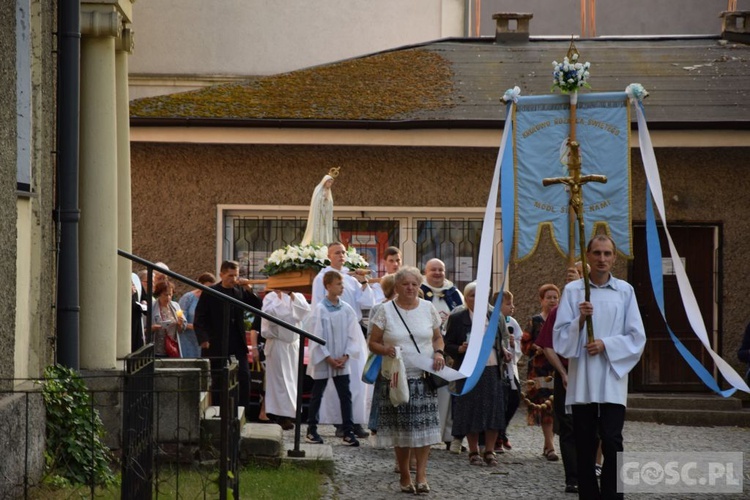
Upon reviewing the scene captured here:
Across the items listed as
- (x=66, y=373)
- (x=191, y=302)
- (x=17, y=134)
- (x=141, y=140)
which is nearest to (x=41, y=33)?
(x=17, y=134)

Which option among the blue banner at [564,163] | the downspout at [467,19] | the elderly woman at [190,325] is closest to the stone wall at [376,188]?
the elderly woman at [190,325]

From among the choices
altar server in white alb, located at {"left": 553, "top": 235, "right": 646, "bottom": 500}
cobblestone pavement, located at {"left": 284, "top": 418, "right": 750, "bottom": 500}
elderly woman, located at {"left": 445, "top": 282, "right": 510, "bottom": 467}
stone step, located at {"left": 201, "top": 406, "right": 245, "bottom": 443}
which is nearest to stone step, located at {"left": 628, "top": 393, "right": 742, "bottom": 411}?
cobblestone pavement, located at {"left": 284, "top": 418, "right": 750, "bottom": 500}

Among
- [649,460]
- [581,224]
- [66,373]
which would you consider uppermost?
[581,224]

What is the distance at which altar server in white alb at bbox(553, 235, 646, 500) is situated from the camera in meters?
8.49

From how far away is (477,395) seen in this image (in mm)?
11938

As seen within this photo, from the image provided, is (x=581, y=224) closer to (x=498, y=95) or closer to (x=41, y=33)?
(x=41, y=33)

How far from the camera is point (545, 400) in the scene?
1211 cm

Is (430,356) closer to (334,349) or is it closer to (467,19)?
(334,349)

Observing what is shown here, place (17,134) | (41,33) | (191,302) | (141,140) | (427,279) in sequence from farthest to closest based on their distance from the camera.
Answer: (141,140), (191,302), (427,279), (41,33), (17,134)

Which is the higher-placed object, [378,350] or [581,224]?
[581,224]

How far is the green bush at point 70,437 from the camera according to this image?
823 cm

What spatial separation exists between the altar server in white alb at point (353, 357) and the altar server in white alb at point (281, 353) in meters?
0.29

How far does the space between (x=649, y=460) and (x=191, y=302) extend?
19.8ft

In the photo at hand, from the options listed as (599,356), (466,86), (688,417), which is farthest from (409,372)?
(466,86)
